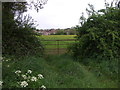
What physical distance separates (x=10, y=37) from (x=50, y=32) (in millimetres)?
5676

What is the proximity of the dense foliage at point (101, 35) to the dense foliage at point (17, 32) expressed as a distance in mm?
2853

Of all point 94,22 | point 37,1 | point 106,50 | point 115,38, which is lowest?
point 106,50

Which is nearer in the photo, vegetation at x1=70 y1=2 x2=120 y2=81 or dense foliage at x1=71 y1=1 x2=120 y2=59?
vegetation at x1=70 y1=2 x2=120 y2=81

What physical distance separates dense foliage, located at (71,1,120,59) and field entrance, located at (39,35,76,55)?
132 inches

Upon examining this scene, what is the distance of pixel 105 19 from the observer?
878 centimetres

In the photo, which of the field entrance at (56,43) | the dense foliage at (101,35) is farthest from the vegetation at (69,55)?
the field entrance at (56,43)

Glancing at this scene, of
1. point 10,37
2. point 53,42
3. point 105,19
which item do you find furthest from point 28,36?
point 105,19

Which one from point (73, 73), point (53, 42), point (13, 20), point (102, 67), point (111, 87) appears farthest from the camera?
point (53, 42)

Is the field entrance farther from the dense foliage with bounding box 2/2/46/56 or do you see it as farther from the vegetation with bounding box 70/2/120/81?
the vegetation with bounding box 70/2/120/81

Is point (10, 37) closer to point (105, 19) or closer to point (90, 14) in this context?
point (90, 14)

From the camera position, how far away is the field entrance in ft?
41.9

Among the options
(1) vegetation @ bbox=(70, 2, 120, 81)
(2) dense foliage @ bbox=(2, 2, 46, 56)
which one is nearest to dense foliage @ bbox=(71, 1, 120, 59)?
(1) vegetation @ bbox=(70, 2, 120, 81)

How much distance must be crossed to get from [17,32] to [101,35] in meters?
5.08

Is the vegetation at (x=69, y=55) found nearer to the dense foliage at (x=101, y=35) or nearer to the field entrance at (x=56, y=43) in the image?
the dense foliage at (x=101, y=35)
